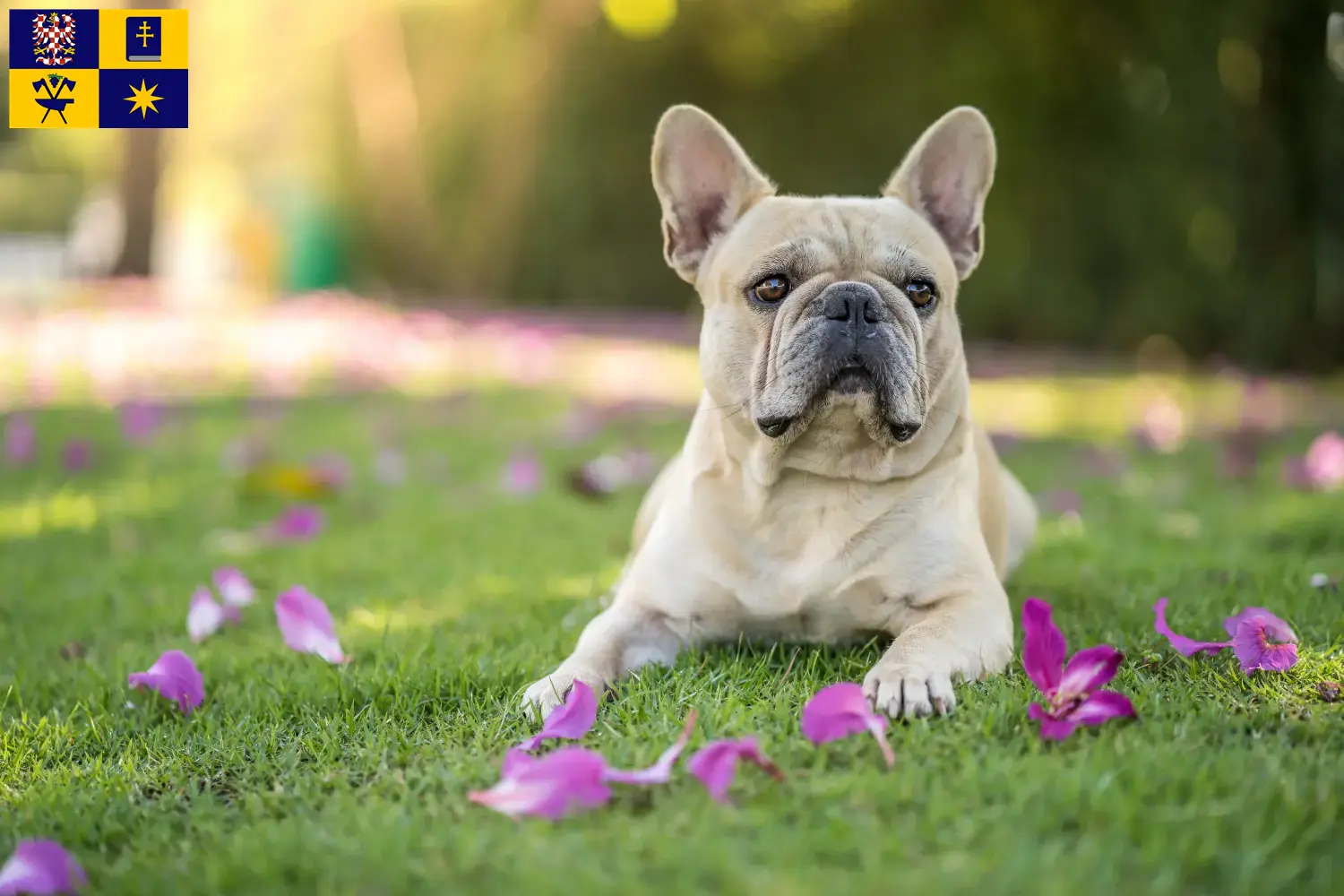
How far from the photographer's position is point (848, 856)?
1.86 m

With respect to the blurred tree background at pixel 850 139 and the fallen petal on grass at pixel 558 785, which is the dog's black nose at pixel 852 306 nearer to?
the fallen petal on grass at pixel 558 785

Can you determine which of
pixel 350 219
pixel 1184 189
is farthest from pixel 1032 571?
pixel 350 219

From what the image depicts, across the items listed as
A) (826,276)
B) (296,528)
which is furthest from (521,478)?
(826,276)

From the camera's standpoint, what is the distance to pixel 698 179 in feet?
11.7

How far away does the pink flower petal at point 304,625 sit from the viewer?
3.32m

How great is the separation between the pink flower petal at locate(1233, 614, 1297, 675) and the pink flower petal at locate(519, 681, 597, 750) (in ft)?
4.78

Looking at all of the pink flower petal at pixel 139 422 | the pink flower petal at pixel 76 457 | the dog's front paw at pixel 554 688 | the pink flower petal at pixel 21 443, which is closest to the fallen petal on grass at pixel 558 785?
the dog's front paw at pixel 554 688

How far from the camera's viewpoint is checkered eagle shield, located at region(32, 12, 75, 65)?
5.19m

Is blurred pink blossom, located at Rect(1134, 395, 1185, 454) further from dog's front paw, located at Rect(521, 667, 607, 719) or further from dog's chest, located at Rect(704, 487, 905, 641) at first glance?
dog's front paw, located at Rect(521, 667, 607, 719)

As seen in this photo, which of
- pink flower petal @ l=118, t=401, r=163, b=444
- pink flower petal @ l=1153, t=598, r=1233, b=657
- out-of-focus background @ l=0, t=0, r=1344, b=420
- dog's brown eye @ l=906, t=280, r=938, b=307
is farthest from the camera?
out-of-focus background @ l=0, t=0, r=1344, b=420

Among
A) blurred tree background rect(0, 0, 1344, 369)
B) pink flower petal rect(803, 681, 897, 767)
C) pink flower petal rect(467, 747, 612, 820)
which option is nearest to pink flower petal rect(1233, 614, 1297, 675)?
pink flower petal rect(803, 681, 897, 767)

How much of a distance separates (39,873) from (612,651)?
1.40 metres

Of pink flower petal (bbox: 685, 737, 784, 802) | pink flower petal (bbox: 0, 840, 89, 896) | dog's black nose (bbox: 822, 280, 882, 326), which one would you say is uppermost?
dog's black nose (bbox: 822, 280, 882, 326)

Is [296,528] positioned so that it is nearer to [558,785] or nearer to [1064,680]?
[558,785]
